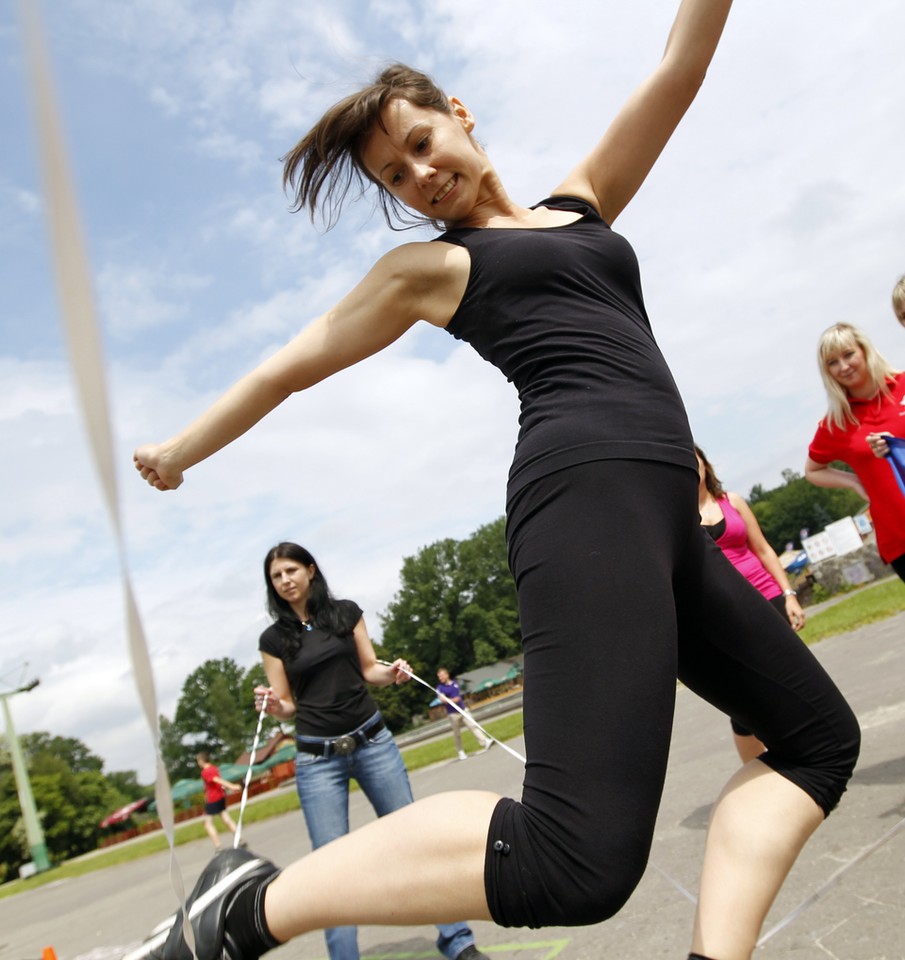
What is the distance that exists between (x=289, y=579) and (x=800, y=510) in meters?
118

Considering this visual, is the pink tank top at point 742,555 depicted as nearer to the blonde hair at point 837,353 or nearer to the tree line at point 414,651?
the blonde hair at point 837,353

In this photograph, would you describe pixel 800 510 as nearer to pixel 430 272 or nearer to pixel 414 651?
pixel 414 651

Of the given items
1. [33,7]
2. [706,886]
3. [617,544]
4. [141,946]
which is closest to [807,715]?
[706,886]

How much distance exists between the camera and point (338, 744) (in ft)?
13.8

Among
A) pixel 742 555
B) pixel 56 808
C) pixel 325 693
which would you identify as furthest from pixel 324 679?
pixel 56 808

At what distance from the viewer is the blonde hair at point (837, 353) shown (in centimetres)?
464

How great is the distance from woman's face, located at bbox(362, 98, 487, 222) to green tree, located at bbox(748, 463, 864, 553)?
11446 centimetres

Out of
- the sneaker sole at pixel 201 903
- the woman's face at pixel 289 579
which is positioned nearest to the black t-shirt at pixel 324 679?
the woman's face at pixel 289 579

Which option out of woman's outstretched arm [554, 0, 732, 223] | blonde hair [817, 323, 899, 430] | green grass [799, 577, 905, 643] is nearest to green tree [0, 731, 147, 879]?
green grass [799, 577, 905, 643]

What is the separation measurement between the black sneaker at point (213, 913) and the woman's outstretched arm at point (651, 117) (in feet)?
5.84

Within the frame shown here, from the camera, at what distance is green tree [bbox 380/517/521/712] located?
262 feet

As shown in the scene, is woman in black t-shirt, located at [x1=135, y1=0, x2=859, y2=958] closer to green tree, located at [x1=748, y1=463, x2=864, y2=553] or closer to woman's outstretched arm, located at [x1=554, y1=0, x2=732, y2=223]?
woman's outstretched arm, located at [x1=554, y1=0, x2=732, y2=223]

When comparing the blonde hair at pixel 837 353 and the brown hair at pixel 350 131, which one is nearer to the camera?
the brown hair at pixel 350 131

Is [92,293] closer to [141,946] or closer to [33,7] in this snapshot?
[33,7]
